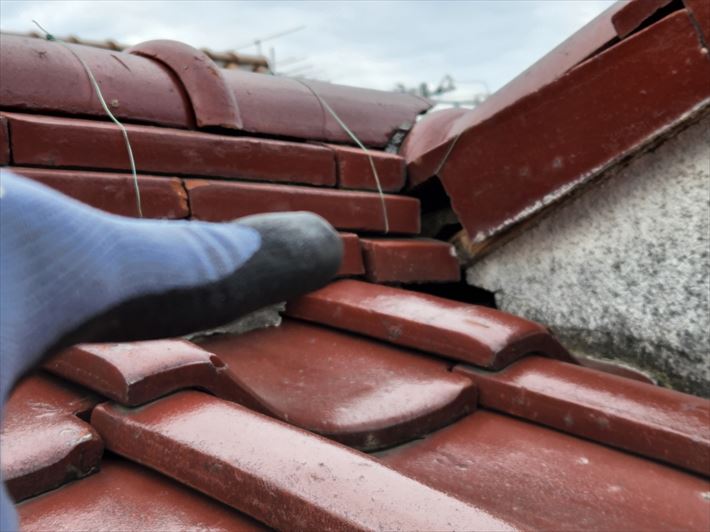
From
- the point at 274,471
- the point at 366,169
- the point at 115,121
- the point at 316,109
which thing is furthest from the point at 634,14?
the point at 274,471

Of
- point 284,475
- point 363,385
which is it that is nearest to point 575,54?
point 363,385

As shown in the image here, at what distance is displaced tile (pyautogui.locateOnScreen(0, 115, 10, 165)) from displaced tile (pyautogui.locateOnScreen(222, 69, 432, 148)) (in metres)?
0.58

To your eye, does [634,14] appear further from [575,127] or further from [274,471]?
[274,471]

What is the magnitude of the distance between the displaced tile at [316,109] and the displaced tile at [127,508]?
1.06 m

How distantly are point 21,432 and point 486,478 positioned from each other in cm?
66

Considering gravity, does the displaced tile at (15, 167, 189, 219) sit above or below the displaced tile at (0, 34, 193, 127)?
below

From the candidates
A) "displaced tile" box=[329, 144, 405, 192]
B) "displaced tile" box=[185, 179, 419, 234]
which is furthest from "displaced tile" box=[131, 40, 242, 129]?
"displaced tile" box=[329, 144, 405, 192]

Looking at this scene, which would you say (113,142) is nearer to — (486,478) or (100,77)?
(100,77)

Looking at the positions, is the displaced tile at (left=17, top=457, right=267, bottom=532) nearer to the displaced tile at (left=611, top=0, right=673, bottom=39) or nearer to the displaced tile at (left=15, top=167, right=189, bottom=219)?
the displaced tile at (left=15, top=167, right=189, bottom=219)

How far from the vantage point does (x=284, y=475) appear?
0.79 metres

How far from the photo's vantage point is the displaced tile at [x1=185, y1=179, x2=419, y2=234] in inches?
59.9

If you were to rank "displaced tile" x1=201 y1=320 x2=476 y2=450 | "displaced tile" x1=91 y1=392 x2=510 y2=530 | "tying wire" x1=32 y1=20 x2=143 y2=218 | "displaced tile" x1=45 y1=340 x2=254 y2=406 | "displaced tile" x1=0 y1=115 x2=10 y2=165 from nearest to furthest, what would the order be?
"displaced tile" x1=91 y1=392 x2=510 y2=530
"displaced tile" x1=45 y1=340 x2=254 y2=406
"displaced tile" x1=201 y1=320 x2=476 y2=450
"displaced tile" x1=0 y1=115 x2=10 y2=165
"tying wire" x1=32 y1=20 x2=143 y2=218

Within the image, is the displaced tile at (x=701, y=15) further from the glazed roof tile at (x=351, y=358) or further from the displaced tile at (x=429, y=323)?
the displaced tile at (x=429, y=323)

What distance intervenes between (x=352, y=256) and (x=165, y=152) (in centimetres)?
50
